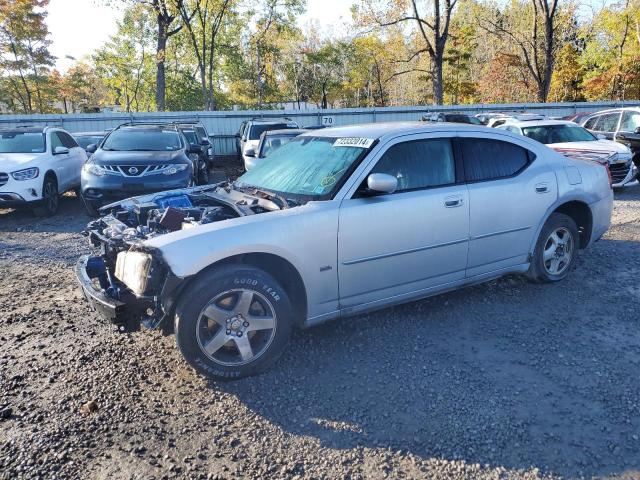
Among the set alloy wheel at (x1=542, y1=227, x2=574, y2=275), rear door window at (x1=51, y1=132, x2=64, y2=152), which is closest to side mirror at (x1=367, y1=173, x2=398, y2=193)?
alloy wheel at (x1=542, y1=227, x2=574, y2=275)

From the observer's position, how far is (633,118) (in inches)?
466

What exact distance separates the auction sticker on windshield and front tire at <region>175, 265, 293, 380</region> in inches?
52.4

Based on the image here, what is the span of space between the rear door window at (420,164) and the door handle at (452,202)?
0.15 meters

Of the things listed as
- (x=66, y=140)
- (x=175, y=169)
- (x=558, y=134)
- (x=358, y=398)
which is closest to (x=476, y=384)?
(x=358, y=398)

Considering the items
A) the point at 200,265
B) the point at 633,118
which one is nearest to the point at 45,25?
the point at 633,118

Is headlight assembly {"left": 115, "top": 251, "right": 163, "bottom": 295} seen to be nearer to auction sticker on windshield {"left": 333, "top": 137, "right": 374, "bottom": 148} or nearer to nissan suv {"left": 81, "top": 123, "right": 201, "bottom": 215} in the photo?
auction sticker on windshield {"left": 333, "top": 137, "right": 374, "bottom": 148}

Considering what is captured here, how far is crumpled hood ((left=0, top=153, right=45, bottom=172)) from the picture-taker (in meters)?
8.66

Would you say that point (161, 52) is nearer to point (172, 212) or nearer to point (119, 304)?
point (172, 212)

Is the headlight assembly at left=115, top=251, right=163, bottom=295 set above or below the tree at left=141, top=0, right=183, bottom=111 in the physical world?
below

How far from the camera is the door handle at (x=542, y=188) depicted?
4590 mm

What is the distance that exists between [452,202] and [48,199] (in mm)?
8076

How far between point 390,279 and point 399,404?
1047 millimetres

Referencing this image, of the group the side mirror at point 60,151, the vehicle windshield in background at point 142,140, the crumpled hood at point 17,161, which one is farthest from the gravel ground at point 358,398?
the side mirror at point 60,151

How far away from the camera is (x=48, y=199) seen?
9.26 m
